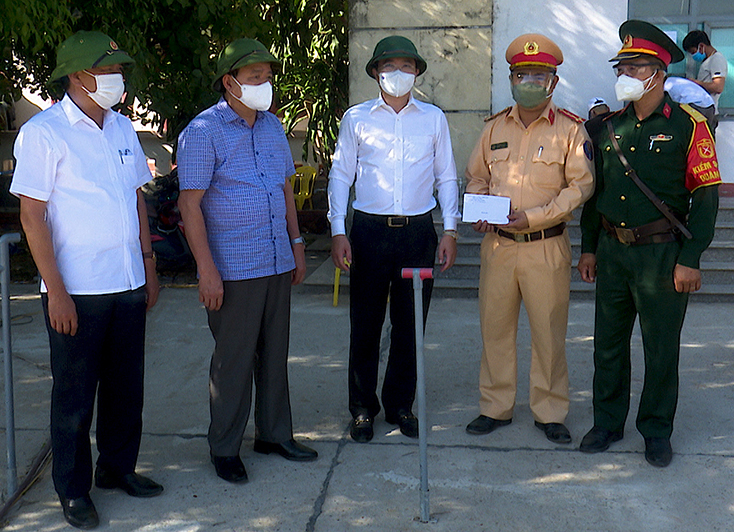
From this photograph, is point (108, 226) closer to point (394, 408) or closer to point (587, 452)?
point (394, 408)

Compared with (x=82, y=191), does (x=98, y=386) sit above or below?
below

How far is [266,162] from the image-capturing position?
147 inches

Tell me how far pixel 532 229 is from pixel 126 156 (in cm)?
195

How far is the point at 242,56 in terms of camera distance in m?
3.59

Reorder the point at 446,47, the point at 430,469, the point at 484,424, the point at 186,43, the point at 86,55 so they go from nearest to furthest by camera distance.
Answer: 1. the point at 86,55
2. the point at 430,469
3. the point at 484,424
4. the point at 186,43
5. the point at 446,47

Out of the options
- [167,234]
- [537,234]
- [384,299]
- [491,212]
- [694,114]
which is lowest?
[167,234]

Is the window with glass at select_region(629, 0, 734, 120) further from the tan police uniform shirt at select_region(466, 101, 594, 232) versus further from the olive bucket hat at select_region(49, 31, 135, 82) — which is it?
the olive bucket hat at select_region(49, 31, 135, 82)

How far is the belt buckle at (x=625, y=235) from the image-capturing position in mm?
3869

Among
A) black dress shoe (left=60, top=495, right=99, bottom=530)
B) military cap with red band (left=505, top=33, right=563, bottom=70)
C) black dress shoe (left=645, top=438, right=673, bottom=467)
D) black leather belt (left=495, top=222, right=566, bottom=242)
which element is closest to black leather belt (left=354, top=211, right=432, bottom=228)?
black leather belt (left=495, top=222, right=566, bottom=242)

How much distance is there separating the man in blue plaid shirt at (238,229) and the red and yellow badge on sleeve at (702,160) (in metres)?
1.88

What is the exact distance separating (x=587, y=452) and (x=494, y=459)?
0.47 metres

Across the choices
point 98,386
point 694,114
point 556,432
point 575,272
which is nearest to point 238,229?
point 98,386

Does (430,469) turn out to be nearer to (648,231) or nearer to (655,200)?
(648,231)

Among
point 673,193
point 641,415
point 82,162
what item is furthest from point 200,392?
point 673,193
